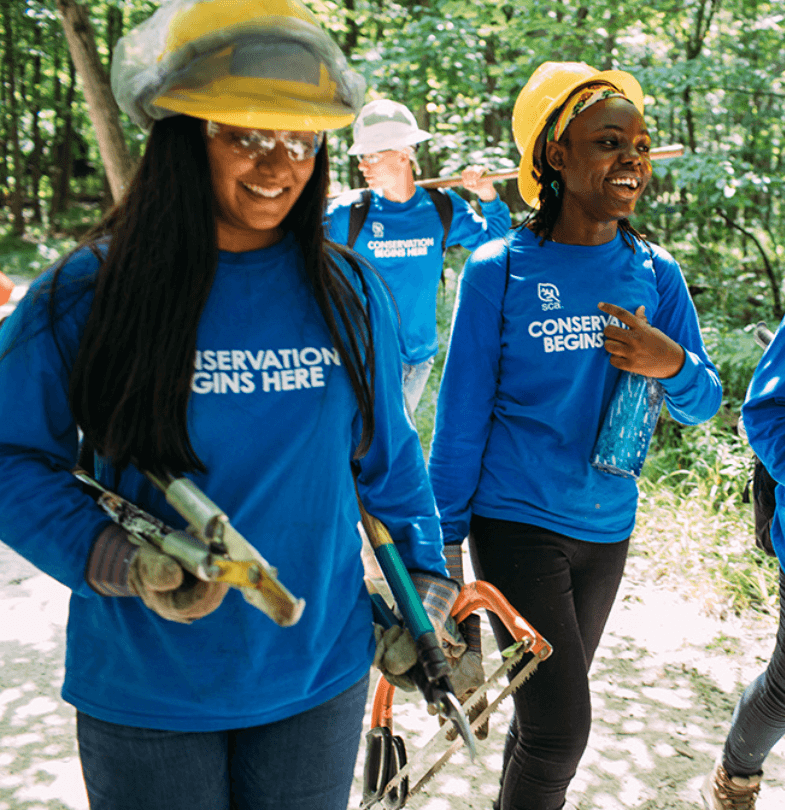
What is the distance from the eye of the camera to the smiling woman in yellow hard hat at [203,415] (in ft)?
4.71

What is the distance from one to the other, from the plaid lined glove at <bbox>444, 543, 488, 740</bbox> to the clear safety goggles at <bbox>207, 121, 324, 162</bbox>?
38.2 inches

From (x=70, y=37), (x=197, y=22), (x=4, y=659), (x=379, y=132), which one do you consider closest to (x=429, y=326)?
(x=379, y=132)

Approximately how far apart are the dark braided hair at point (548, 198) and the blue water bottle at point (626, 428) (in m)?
0.46

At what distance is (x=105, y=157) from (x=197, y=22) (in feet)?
28.2

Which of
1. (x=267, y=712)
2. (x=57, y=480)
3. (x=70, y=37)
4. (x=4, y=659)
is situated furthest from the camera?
(x=70, y=37)

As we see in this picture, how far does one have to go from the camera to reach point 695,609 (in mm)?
4844

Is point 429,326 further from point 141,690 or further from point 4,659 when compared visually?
point 141,690

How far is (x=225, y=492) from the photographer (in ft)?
4.95

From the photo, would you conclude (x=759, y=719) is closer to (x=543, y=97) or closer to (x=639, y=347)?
(x=639, y=347)

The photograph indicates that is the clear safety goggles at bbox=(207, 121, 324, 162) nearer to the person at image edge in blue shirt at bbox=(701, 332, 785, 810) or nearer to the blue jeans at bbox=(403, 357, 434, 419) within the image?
the person at image edge in blue shirt at bbox=(701, 332, 785, 810)

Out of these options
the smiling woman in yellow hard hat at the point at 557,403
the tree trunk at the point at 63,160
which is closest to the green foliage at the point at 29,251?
the tree trunk at the point at 63,160

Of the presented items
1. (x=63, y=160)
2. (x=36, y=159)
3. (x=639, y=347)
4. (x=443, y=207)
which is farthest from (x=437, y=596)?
(x=36, y=159)

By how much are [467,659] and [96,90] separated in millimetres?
8918

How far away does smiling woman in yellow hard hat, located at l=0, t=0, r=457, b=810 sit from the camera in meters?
1.44
